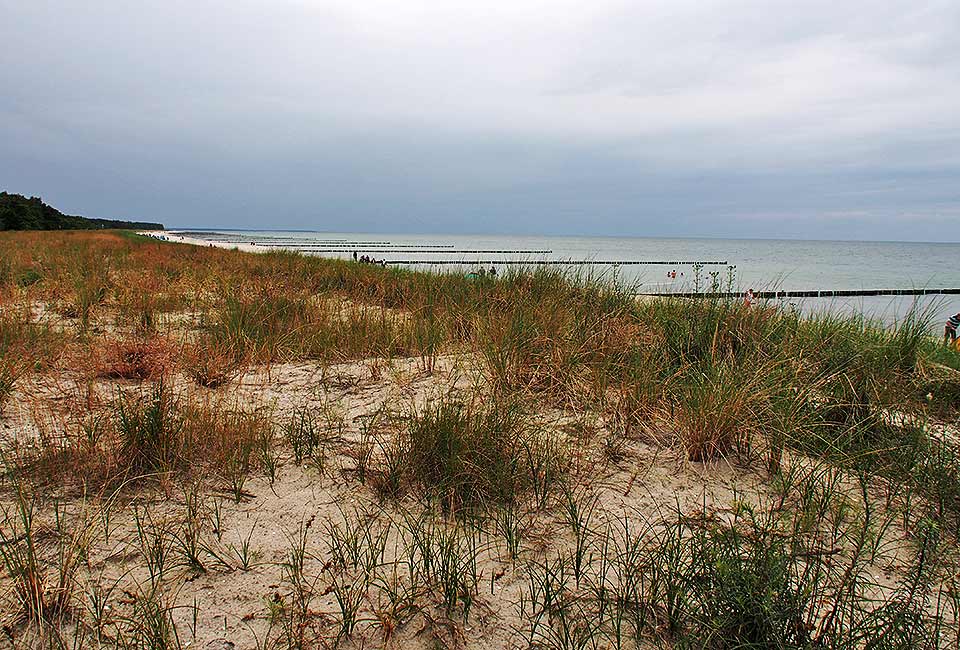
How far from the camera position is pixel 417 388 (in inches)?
137

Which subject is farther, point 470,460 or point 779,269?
point 779,269

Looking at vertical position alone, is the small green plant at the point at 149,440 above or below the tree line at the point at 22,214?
below

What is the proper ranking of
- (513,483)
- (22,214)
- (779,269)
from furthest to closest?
(22,214)
(779,269)
(513,483)

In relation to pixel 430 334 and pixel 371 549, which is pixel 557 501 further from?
pixel 430 334

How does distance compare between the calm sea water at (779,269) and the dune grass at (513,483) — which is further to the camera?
the calm sea water at (779,269)

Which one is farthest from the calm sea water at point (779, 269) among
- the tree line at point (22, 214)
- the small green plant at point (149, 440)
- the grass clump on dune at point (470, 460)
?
the tree line at point (22, 214)

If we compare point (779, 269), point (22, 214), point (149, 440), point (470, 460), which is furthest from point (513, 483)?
point (22, 214)

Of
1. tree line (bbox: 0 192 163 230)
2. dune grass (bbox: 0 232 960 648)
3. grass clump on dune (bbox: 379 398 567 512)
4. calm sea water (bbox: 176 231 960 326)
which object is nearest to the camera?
dune grass (bbox: 0 232 960 648)

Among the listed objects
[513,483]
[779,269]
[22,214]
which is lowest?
[513,483]

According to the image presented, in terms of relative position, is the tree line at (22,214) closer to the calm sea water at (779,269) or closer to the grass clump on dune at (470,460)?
the calm sea water at (779,269)

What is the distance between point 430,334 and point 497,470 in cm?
218

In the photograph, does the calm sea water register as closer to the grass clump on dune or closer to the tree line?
the grass clump on dune

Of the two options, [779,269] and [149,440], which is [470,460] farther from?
[779,269]

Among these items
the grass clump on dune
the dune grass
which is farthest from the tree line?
the grass clump on dune
